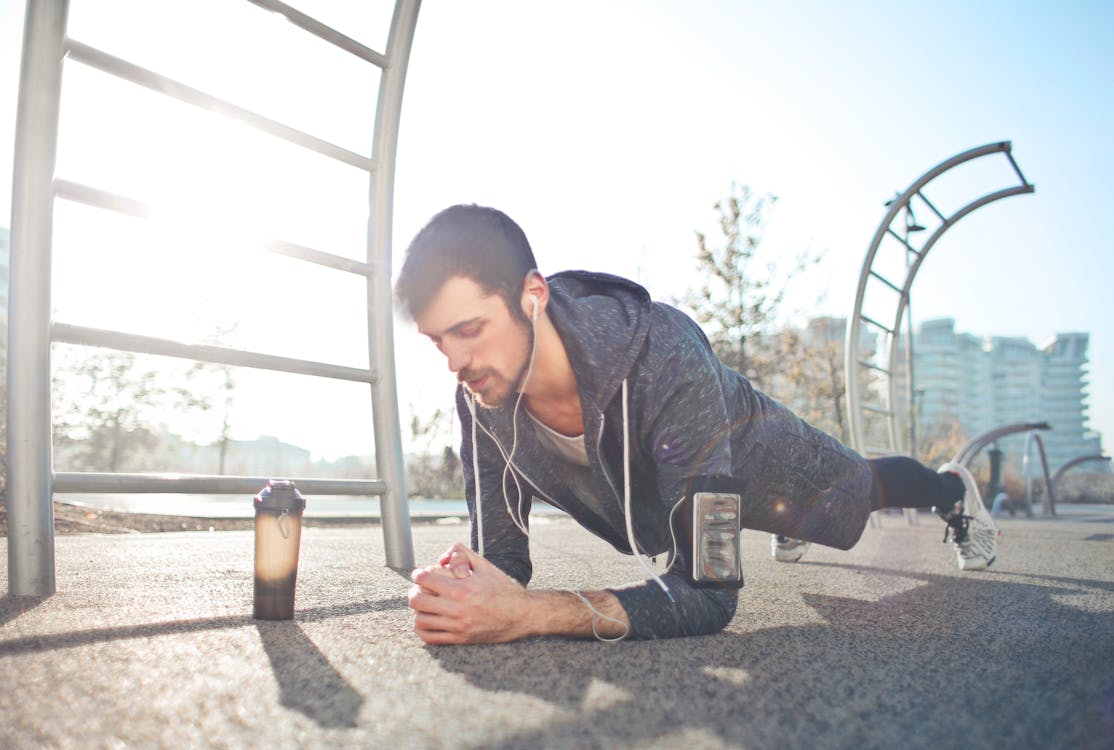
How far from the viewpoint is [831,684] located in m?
0.97

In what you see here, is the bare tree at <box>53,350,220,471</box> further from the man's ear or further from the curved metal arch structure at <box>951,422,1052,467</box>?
the curved metal arch structure at <box>951,422,1052,467</box>

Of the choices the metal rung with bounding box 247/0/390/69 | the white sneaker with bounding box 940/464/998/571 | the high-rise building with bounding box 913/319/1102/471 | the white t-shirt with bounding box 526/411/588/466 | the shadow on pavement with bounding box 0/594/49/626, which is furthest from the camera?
the high-rise building with bounding box 913/319/1102/471

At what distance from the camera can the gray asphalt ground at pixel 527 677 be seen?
0.74 metres

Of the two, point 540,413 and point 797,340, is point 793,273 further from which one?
point 540,413

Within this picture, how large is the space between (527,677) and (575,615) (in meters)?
0.29

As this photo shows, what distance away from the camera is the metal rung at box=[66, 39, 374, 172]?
1.62 metres

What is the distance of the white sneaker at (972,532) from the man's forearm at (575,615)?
6.78 feet

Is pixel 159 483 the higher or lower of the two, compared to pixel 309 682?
higher

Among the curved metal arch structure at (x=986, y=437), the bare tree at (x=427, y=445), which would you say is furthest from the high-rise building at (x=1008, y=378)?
the curved metal arch structure at (x=986, y=437)

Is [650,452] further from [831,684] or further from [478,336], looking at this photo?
[831,684]

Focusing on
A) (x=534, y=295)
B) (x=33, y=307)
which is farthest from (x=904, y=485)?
(x=33, y=307)

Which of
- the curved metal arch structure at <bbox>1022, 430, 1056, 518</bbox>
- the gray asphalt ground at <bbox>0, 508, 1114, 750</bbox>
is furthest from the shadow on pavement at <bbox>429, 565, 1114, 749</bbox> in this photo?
the curved metal arch structure at <bbox>1022, 430, 1056, 518</bbox>

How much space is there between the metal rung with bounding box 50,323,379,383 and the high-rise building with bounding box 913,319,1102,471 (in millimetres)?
124925

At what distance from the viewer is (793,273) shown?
1291cm
